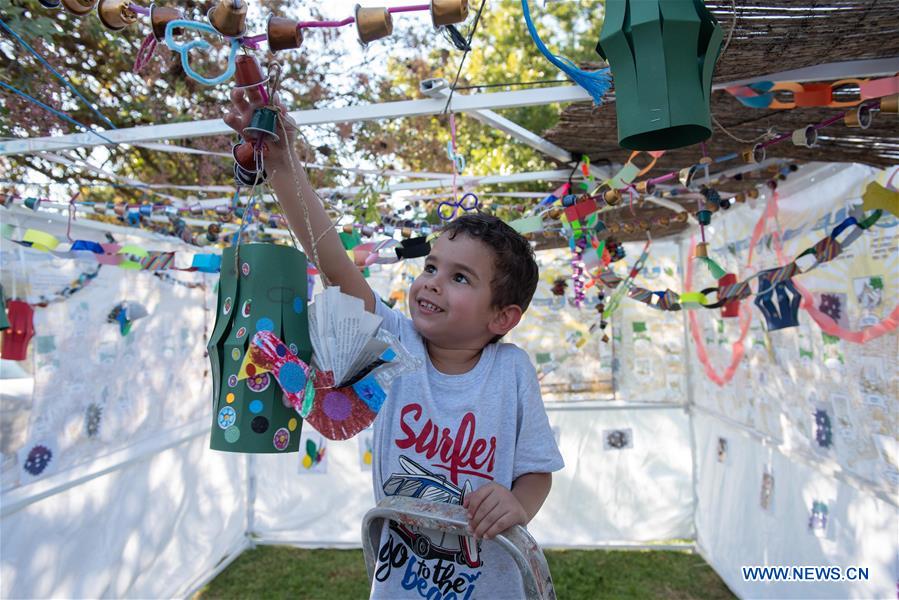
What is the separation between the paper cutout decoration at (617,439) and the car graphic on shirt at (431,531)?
174 inches

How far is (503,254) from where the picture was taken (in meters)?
1.31

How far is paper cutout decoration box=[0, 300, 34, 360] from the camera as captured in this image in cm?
263

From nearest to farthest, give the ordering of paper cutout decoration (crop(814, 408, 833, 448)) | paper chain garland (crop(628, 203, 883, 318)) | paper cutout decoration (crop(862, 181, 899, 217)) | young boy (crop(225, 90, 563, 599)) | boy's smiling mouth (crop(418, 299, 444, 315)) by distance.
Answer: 1. young boy (crop(225, 90, 563, 599))
2. boy's smiling mouth (crop(418, 299, 444, 315))
3. paper cutout decoration (crop(862, 181, 899, 217))
4. paper chain garland (crop(628, 203, 883, 318))
5. paper cutout decoration (crop(814, 408, 833, 448))

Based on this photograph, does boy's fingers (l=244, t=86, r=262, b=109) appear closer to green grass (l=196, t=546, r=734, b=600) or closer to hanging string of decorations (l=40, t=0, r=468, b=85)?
hanging string of decorations (l=40, t=0, r=468, b=85)

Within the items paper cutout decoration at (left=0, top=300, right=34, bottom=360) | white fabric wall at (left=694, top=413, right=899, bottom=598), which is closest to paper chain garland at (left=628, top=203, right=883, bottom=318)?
white fabric wall at (left=694, top=413, right=899, bottom=598)

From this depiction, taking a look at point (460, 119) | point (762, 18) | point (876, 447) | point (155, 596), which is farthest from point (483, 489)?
point (460, 119)

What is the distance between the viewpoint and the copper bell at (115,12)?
3.00 ft

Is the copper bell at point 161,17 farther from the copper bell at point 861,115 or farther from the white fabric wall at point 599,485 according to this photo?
the white fabric wall at point 599,485

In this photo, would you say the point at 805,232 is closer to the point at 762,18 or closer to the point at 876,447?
the point at 876,447

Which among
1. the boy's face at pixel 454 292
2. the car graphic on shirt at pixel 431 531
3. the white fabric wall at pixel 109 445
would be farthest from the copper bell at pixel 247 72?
the white fabric wall at pixel 109 445

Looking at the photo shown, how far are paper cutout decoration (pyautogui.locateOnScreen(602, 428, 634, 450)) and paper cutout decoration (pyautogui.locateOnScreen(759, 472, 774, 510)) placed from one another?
147cm

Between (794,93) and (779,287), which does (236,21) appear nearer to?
(794,93)

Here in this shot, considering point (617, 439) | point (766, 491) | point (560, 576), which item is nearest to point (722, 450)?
point (766, 491)

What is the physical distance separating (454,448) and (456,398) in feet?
0.34
